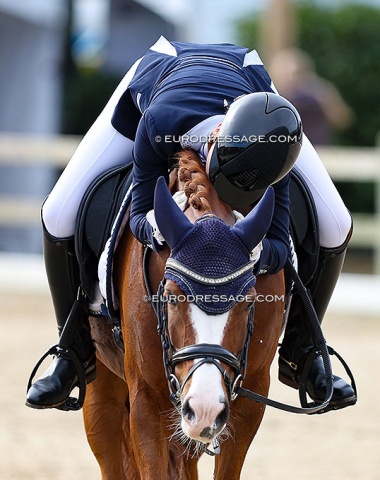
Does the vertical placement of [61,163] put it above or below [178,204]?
below

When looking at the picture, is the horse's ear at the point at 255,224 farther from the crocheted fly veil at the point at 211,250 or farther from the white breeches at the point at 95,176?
the white breeches at the point at 95,176

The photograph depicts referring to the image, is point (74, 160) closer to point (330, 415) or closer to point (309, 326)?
point (309, 326)

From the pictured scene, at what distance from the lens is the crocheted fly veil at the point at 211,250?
357 cm

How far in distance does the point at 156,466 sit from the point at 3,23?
35.6 ft

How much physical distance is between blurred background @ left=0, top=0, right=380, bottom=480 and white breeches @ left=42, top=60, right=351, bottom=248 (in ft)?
13.6

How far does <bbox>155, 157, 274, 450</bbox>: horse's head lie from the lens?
347 centimetres

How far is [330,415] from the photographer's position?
7.74 meters

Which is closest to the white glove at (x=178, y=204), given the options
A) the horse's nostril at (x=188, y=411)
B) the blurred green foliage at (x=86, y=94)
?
the horse's nostril at (x=188, y=411)

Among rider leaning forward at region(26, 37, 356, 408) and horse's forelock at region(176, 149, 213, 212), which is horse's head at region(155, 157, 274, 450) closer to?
horse's forelock at region(176, 149, 213, 212)

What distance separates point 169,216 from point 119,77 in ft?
45.8

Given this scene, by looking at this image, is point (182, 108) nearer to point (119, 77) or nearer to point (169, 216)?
point (169, 216)

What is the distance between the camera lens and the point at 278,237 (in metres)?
4.04

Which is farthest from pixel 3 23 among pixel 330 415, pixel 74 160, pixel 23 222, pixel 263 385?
pixel 263 385

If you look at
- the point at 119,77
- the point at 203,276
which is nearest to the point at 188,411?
the point at 203,276
